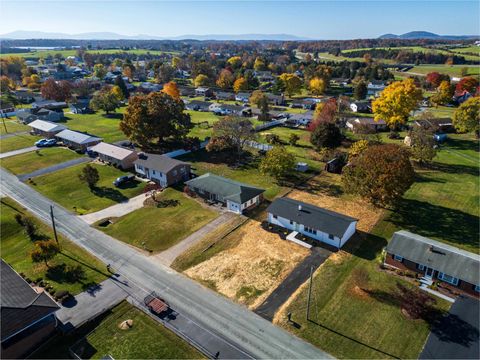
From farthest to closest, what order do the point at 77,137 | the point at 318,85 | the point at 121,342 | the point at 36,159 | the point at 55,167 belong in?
the point at 318,85, the point at 77,137, the point at 36,159, the point at 55,167, the point at 121,342

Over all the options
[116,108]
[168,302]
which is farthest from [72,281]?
[116,108]

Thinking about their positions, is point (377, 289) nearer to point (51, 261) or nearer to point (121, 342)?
point (121, 342)

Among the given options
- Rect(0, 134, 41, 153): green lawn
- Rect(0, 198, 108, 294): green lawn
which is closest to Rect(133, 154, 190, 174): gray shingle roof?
Rect(0, 198, 108, 294): green lawn

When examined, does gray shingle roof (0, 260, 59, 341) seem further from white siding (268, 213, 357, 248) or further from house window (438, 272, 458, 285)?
house window (438, 272, 458, 285)

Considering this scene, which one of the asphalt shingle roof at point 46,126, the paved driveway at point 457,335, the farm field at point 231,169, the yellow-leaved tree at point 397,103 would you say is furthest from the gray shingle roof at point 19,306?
the yellow-leaved tree at point 397,103

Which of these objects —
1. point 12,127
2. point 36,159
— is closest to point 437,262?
point 36,159

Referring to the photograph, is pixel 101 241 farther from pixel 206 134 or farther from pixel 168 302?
pixel 206 134
